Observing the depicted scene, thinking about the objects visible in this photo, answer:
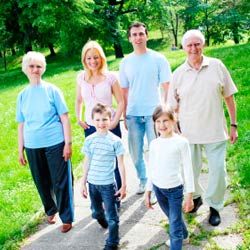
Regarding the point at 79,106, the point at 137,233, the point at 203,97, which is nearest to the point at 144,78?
the point at 79,106

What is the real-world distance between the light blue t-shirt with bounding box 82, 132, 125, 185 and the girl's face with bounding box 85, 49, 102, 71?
934 millimetres

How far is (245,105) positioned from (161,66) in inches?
192

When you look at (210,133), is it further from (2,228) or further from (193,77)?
(2,228)

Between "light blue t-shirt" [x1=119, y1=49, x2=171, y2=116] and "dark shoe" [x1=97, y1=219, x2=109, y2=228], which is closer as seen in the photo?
"dark shoe" [x1=97, y1=219, x2=109, y2=228]

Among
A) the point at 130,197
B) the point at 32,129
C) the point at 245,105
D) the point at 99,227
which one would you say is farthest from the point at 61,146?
the point at 245,105

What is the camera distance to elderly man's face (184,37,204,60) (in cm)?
494

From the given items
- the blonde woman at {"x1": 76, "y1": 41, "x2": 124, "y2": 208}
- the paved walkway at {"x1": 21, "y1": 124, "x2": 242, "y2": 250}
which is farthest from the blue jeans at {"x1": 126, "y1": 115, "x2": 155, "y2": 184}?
the paved walkway at {"x1": 21, "y1": 124, "x2": 242, "y2": 250}

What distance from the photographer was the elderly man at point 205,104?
502 cm

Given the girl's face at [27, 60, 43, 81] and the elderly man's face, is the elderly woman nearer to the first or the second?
the girl's face at [27, 60, 43, 81]

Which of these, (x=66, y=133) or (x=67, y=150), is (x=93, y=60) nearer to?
(x=66, y=133)

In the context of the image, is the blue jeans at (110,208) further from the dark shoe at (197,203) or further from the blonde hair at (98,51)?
the blonde hair at (98,51)

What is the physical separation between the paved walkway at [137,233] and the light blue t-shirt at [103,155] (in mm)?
794

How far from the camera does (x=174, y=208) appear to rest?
453 cm

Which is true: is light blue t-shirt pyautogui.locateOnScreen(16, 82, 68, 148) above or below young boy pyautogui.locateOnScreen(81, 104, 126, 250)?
above
